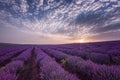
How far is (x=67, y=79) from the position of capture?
249cm

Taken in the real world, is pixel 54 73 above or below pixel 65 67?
above

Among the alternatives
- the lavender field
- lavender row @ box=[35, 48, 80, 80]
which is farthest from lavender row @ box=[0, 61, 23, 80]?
lavender row @ box=[35, 48, 80, 80]

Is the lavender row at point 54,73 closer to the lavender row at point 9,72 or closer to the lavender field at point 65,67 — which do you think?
the lavender field at point 65,67

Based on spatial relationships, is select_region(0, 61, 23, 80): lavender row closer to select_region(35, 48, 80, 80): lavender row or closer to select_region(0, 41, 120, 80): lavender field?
select_region(0, 41, 120, 80): lavender field

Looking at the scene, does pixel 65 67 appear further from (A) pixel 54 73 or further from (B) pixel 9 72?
(B) pixel 9 72

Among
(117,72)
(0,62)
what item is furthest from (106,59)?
(0,62)

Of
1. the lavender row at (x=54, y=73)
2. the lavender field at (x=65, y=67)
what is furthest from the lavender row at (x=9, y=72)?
the lavender row at (x=54, y=73)

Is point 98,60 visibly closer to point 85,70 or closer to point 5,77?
point 85,70

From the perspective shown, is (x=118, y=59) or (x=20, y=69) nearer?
(x=20, y=69)

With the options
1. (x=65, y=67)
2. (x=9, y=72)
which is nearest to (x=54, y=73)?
(x=9, y=72)

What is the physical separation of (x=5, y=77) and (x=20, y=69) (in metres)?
2.55

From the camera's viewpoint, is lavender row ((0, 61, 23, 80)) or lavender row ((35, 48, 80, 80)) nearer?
lavender row ((0, 61, 23, 80))

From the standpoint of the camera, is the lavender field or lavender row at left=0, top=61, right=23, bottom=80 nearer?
lavender row at left=0, top=61, right=23, bottom=80

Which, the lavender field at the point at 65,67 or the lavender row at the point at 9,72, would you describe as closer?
the lavender row at the point at 9,72
